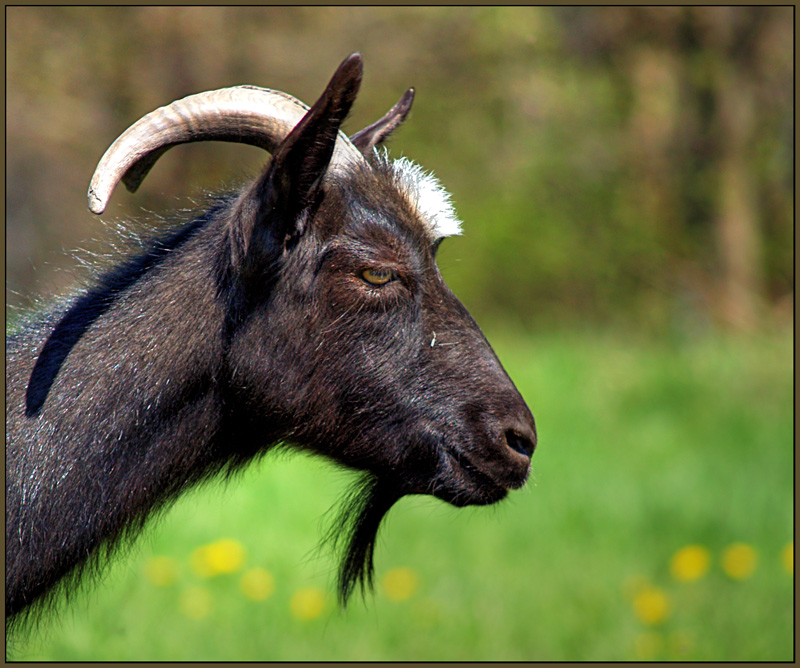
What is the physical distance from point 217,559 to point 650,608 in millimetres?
2533

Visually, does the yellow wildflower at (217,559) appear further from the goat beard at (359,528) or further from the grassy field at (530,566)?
the goat beard at (359,528)

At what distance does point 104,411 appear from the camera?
2961 mm

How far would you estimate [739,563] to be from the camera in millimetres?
5773

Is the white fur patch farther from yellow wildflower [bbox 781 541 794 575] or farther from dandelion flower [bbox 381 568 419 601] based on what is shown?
yellow wildflower [bbox 781 541 794 575]

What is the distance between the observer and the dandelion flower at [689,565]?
18.7 ft

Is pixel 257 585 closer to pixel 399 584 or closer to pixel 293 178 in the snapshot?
pixel 399 584

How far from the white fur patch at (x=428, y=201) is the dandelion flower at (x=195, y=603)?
2.99m

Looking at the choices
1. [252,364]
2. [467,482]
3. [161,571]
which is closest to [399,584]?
[161,571]

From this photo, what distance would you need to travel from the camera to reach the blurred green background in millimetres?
5324

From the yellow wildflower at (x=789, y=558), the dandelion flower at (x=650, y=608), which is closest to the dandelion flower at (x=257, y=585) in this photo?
the dandelion flower at (x=650, y=608)

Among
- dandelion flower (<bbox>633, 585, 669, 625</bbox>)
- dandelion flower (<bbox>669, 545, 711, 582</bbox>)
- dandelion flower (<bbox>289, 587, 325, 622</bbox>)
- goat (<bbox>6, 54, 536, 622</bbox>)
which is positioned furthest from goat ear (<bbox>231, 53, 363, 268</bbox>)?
Answer: dandelion flower (<bbox>669, 545, 711, 582</bbox>)

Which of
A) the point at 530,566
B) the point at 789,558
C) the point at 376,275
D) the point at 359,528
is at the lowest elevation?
the point at 530,566

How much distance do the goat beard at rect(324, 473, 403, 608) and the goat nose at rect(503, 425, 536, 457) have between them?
0.48m

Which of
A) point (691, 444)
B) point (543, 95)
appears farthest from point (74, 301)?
point (543, 95)
